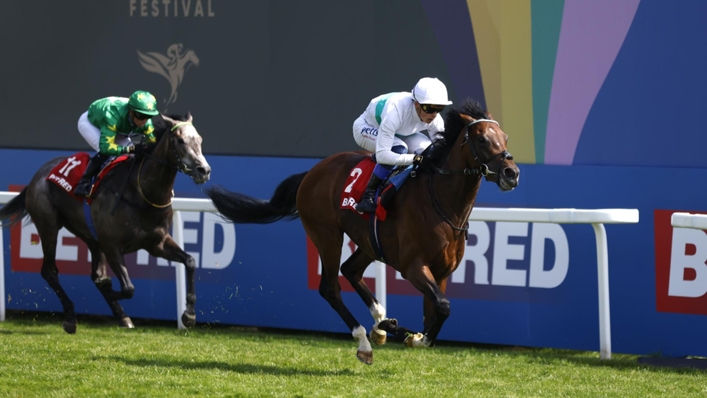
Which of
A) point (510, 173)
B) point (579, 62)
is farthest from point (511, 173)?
point (579, 62)

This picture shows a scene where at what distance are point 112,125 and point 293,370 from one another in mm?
2592

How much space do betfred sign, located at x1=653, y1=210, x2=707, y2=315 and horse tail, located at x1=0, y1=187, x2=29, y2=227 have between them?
4831 mm

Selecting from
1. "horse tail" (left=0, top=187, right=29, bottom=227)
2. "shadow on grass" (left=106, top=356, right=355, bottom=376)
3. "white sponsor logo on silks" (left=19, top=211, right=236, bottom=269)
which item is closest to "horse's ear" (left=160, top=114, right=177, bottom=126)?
"white sponsor logo on silks" (left=19, top=211, right=236, bottom=269)

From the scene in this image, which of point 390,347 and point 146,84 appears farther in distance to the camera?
point 146,84

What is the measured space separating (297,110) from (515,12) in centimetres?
180

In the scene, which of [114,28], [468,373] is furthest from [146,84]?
[468,373]

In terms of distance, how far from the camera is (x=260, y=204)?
→ 680 cm

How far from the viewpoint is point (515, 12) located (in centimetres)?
701

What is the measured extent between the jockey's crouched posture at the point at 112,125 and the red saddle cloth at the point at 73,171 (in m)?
0.07

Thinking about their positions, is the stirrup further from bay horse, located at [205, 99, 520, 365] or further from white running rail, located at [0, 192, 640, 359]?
white running rail, located at [0, 192, 640, 359]

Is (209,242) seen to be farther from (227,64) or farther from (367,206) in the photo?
(367,206)

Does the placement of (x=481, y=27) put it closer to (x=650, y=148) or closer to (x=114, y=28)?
(x=650, y=148)

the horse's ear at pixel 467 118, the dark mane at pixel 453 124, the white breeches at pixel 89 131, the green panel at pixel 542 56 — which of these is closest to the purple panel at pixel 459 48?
the green panel at pixel 542 56

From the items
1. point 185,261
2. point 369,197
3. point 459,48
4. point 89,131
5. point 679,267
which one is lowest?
point 185,261
